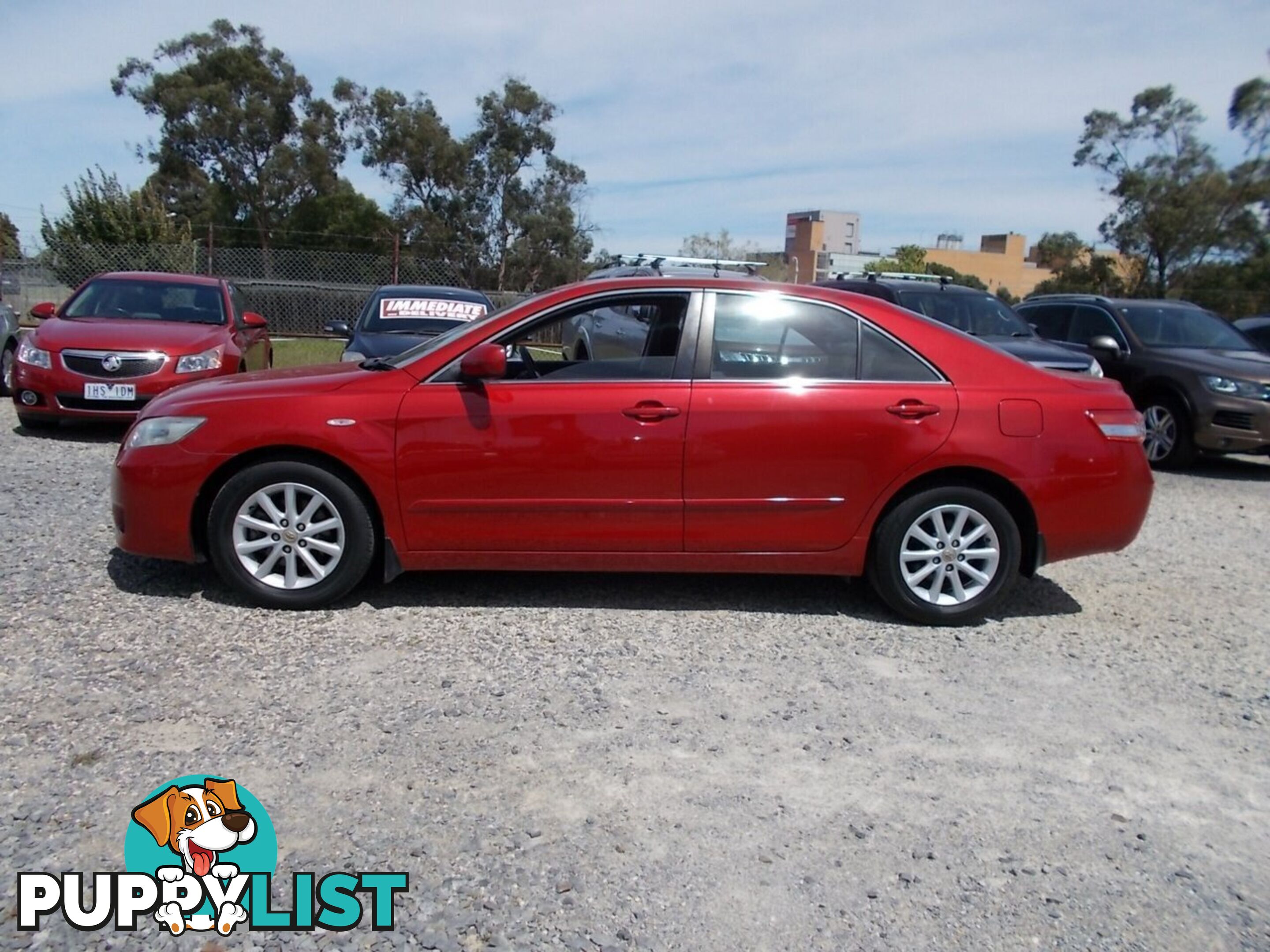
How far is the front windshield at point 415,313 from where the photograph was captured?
34.9 feet

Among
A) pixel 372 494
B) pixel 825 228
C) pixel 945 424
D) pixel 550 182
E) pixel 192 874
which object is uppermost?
pixel 825 228

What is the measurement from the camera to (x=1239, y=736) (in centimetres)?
386

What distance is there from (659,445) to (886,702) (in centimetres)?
147

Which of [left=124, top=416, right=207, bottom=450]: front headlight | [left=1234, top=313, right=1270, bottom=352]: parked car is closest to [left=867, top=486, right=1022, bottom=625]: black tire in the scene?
[left=124, top=416, right=207, bottom=450]: front headlight

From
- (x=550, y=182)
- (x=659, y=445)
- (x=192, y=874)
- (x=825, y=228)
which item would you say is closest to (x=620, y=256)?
(x=659, y=445)

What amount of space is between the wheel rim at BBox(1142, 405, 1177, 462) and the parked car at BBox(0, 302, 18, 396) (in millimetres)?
11630

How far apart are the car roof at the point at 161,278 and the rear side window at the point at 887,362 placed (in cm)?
751

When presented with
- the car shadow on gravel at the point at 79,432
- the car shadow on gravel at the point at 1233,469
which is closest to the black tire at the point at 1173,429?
the car shadow on gravel at the point at 1233,469

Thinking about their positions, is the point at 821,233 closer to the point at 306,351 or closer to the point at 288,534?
the point at 306,351

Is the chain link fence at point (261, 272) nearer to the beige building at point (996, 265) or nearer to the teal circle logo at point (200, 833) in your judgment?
the teal circle logo at point (200, 833)

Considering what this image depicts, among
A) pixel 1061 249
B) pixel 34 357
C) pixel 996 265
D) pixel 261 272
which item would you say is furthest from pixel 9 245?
pixel 996 265

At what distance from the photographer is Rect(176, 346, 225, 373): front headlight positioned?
28.7 feet

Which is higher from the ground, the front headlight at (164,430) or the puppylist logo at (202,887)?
the front headlight at (164,430)

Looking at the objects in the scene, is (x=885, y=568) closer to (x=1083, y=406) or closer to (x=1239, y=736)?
(x=1083, y=406)
